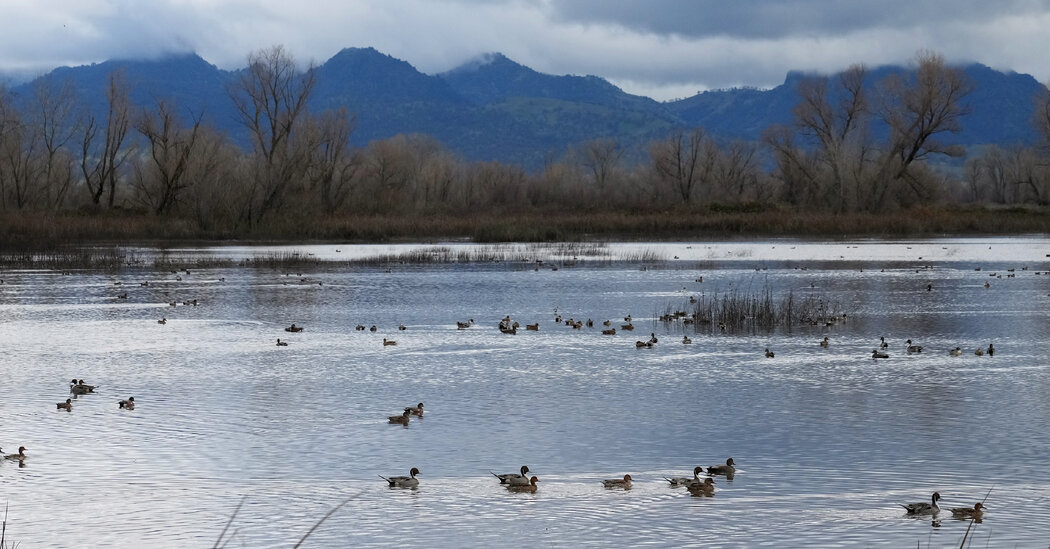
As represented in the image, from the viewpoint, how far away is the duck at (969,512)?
1055 centimetres

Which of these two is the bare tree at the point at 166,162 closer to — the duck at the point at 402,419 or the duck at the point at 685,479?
the duck at the point at 402,419

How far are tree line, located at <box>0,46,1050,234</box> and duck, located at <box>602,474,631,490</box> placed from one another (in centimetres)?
5712

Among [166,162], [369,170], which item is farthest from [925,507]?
[369,170]

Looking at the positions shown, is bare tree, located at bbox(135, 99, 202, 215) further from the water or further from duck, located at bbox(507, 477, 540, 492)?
duck, located at bbox(507, 477, 540, 492)

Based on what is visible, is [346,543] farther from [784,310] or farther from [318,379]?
[784,310]

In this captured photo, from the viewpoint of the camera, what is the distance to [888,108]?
9412cm

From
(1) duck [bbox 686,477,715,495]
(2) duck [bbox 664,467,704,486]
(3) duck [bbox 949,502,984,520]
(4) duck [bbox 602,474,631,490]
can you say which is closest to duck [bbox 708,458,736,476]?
(2) duck [bbox 664,467,704,486]

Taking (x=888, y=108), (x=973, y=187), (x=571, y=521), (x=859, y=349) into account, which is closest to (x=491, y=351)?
(x=859, y=349)

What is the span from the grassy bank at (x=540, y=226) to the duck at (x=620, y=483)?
160 ft

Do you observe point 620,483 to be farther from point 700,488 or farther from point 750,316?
point 750,316

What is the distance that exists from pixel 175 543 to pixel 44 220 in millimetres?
53789

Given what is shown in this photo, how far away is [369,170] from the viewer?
101125 mm

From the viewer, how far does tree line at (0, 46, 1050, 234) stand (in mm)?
73062

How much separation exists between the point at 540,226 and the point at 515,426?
54.0 m
